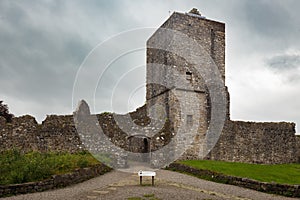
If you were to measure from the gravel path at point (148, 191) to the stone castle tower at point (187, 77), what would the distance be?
756 centimetres

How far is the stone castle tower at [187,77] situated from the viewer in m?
21.3

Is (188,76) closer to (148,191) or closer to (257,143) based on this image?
(257,143)

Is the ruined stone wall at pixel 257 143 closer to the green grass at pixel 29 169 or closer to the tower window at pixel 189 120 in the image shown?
the tower window at pixel 189 120

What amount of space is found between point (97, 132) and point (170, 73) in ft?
20.2

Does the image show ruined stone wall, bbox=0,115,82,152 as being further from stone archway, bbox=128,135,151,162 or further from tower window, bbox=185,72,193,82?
tower window, bbox=185,72,193,82

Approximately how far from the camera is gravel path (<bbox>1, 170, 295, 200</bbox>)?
998cm

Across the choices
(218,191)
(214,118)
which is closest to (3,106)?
(214,118)

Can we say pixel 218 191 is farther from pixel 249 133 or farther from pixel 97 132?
pixel 249 133

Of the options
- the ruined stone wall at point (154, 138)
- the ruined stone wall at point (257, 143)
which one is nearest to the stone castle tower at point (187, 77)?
the ruined stone wall at point (154, 138)

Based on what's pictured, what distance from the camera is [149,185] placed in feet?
39.7

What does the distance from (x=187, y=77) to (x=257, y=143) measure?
7276 millimetres

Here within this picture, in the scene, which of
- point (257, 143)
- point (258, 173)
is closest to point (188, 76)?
point (257, 143)

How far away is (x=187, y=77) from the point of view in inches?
862

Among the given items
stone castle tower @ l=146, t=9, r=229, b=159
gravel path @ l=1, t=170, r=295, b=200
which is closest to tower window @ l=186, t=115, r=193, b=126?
stone castle tower @ l=146, t=9, r=229, b=159
